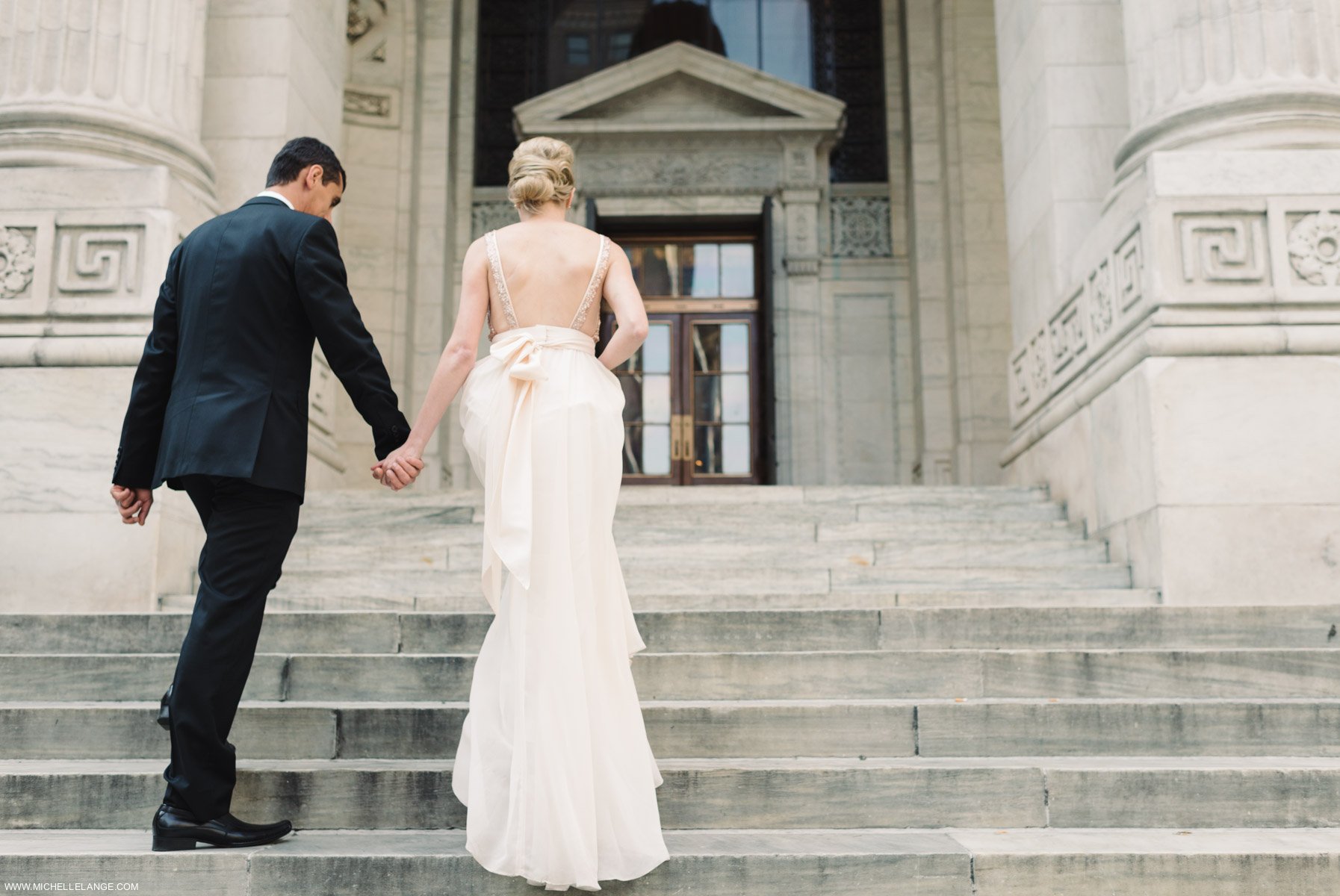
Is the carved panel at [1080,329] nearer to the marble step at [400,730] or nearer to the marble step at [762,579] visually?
the marble step at [762,579]

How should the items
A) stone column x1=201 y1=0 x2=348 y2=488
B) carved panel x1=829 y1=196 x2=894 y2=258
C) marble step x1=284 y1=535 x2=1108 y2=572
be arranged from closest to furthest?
marble step x1=284 y1=535 x2=1108 y2=572, stone column x1=201 y1=0 x2=348 y2=488, carved panel x1=829 y1=196 x2=894 y2=258

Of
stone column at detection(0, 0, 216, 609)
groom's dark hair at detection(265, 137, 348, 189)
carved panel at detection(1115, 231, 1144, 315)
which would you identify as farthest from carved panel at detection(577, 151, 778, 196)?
groom's dark hair at detection(265, 137, 348, 189)

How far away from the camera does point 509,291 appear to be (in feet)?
12.6

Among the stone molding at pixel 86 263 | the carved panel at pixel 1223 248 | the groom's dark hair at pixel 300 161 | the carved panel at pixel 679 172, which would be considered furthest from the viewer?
the carved panel at pixel 679 172

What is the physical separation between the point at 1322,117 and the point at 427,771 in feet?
20.0

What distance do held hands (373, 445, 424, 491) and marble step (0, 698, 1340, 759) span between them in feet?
3.45

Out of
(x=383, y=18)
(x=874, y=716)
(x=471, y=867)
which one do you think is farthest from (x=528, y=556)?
(x=383, y=18)

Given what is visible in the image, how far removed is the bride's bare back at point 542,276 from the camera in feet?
12.6

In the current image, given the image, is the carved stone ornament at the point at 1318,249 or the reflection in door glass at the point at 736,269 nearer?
the carved stone ornament at the point at 1318,249

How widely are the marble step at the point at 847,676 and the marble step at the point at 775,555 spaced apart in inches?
79.3

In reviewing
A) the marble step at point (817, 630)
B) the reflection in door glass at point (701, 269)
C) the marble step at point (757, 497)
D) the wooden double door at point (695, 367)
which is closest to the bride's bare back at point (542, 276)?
the marble step at point (817, 630)

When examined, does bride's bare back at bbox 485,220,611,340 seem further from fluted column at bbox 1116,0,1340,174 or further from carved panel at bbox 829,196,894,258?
carved panel at bbox 829,196,894,258

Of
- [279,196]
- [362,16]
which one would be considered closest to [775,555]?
[279,196]

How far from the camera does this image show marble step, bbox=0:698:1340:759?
178 inches
